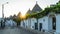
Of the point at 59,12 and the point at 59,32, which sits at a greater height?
the point at 59,12

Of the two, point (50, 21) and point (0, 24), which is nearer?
point (50, 21)

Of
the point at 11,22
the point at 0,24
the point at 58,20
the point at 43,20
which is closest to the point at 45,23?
the point at 43,20

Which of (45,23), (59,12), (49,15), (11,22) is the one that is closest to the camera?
(59,12)

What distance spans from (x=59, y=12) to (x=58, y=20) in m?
1.10

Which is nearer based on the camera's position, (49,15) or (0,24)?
(49,15)

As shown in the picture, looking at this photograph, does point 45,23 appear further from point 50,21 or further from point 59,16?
point 59,16

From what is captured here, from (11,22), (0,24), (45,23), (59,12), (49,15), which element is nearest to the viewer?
(59,12)

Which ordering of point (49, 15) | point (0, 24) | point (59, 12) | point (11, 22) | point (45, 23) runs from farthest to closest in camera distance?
point (11, 22) < point (0, 24) < point (45, 23) < point (49, 15) < point (59, 12)

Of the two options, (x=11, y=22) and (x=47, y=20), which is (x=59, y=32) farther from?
(x=11, y=22)

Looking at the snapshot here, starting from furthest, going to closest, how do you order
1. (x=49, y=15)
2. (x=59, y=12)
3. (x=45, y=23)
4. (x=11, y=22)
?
(x=11, y=22) → (x=45, y=23) → (x=49, y=15) → (x=59, y=12)

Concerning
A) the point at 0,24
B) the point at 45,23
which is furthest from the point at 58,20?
the point at 0,24

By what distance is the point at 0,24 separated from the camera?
81938mm

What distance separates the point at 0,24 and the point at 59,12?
2223 inches

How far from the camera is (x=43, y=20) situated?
40.7 metres
